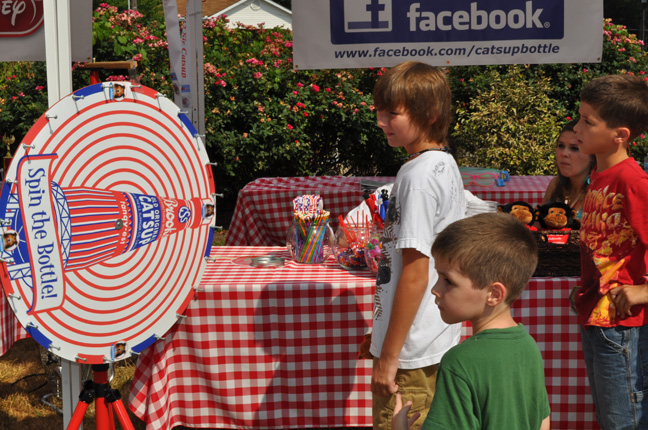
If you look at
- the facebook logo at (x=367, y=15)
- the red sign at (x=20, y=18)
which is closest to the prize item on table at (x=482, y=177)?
the facebook logo at (x=367, y=15)

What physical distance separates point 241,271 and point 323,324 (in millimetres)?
413

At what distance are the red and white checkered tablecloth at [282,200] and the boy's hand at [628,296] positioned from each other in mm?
2360

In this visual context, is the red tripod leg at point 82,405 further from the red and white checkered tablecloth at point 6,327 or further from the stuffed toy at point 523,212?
the stuffed toy at point 523,212

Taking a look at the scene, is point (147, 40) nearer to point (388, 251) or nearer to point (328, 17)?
point (328, 17)

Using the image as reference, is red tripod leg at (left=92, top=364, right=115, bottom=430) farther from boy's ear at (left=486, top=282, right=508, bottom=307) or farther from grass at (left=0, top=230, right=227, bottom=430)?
boy's ear at (left=486, top=282, right=508, bottom=307)

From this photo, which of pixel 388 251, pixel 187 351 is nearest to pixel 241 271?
pixel 187 351

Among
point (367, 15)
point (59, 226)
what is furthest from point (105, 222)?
point (367, 15)

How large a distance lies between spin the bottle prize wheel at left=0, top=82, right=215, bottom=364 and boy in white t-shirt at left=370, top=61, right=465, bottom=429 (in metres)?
0.80

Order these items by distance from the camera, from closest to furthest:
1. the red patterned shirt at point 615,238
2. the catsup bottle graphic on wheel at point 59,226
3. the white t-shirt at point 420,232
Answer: the white t-shirt at point 420,232 → the catsup bottle graphic on wheel at point 59,226 → the red patterned shirt at point 615,238

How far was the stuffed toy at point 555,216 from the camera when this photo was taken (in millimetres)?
2830

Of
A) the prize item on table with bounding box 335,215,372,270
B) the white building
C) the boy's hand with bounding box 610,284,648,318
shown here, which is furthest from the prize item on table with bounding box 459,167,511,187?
the white building

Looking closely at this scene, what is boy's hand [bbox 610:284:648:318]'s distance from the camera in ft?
6.95

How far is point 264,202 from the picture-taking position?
4711 millimetres

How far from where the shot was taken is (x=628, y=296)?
2.12m
